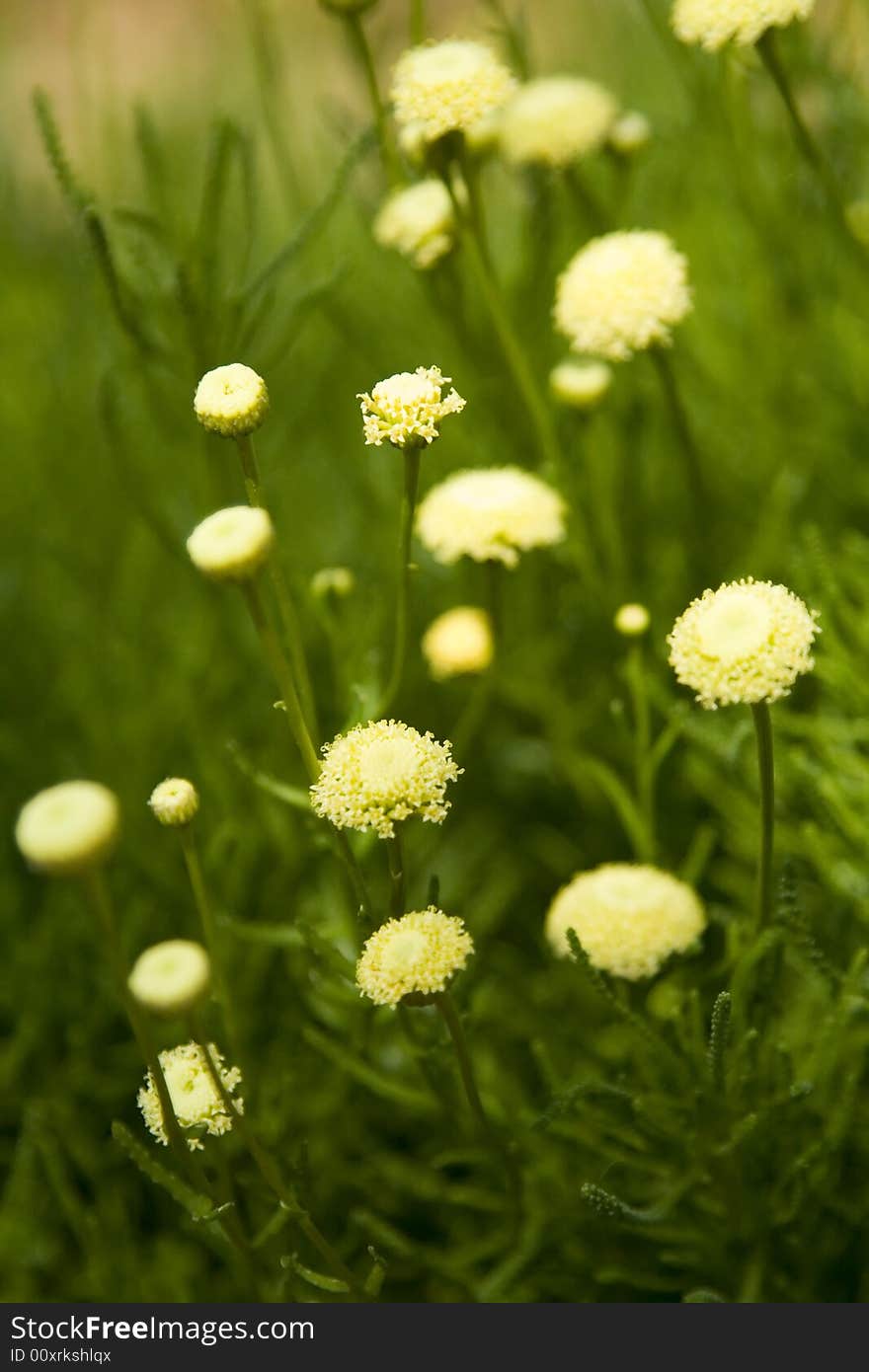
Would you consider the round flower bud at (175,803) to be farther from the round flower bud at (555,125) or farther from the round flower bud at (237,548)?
the round flower bud at (555,125)

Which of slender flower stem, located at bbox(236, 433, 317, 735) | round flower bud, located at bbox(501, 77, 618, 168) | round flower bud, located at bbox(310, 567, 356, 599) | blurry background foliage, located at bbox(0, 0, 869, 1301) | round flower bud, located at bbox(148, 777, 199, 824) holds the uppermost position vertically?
round flower bud, located at bbox(501, 77, 618, 168)

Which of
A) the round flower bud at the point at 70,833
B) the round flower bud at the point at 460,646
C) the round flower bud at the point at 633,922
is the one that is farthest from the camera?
the round flower bud at the point at 460,646

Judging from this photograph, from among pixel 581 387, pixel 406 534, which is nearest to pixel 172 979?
pixel 406 534

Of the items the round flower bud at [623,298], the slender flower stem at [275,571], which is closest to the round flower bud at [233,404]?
the slender flower stem at [275,571]

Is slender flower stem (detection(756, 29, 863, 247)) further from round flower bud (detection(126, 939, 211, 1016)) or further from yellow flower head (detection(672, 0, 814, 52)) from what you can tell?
round flower bud (detection(126, 939, 211, 1016))

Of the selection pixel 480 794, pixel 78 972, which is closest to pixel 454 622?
pixel 480 794

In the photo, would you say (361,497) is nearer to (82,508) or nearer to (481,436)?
(481,436)

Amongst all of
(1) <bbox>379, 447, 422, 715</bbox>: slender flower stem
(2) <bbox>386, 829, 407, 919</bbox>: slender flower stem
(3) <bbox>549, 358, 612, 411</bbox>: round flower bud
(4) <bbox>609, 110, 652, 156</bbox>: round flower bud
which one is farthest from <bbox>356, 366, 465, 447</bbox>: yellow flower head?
(4) <bbox>609, 110, 652, 156</bbox>: round flower bud
